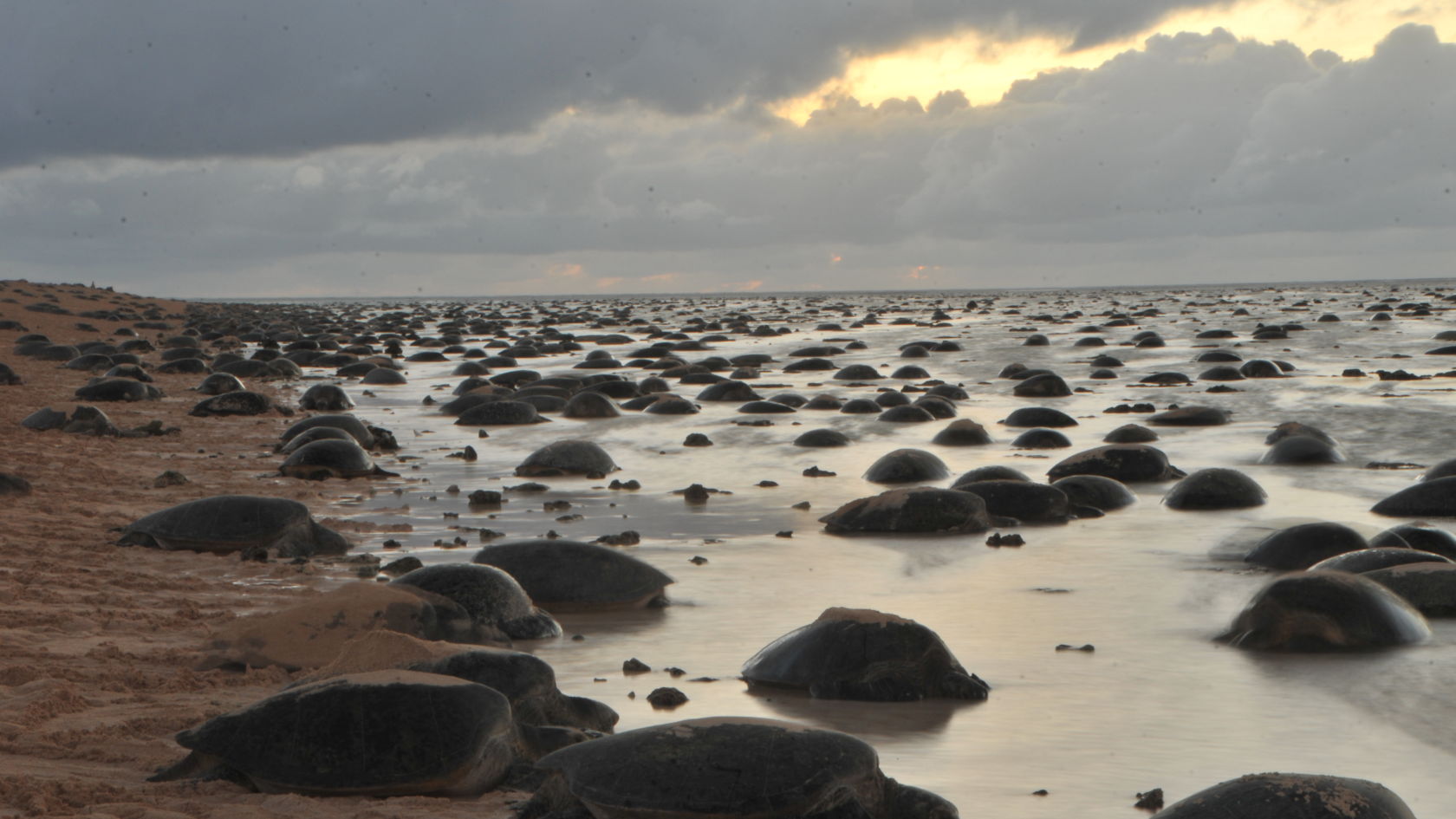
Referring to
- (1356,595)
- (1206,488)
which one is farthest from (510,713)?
(1206,488)

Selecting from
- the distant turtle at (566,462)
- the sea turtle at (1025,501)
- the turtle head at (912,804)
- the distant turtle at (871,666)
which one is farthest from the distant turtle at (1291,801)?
the distant turtle at (566,462)

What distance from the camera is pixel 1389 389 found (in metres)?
20.3

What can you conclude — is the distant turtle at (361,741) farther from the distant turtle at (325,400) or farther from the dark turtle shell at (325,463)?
the distant turtle at (325,400)

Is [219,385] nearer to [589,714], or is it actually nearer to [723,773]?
[589,714]

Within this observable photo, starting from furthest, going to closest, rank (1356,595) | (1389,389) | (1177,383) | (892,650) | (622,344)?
1. (622,344)
2. (1177,383)
3. (1389,389)
4. (1356,595)
5. (892,650)

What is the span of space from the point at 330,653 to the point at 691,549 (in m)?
3.54

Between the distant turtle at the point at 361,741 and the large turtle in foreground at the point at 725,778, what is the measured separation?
15.8 inches

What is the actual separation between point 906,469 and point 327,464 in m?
5.21

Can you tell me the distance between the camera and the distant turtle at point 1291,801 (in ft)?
12.2

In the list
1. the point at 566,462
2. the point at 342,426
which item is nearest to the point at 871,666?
the point at 566,462

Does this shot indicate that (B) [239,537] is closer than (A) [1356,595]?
No

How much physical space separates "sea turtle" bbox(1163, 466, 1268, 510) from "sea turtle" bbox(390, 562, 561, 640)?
19.0ft

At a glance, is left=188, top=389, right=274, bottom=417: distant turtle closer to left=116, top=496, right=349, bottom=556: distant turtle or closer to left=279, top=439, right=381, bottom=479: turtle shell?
left=279, top=439, right=381, bottom=479: turtle shell

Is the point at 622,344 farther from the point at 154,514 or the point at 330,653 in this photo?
the point at 330,653
